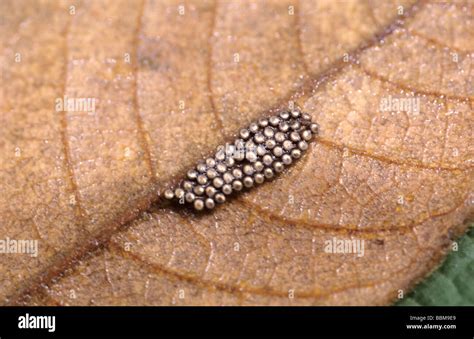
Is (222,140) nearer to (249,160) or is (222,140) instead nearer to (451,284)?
(249,160)

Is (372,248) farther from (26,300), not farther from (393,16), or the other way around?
(26,300)

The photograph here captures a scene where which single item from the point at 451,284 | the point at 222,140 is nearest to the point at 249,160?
the point at 222,140

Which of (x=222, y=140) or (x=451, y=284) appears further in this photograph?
(x=222, y=140)

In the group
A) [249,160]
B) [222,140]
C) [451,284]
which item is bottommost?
[451,284]

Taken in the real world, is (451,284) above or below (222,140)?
below

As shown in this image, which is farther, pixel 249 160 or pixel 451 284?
pixel 249 160

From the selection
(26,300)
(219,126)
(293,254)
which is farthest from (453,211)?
(26,300)

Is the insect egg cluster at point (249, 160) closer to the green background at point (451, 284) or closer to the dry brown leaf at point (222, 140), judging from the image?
the dry brown leaf at point (222, 140)
